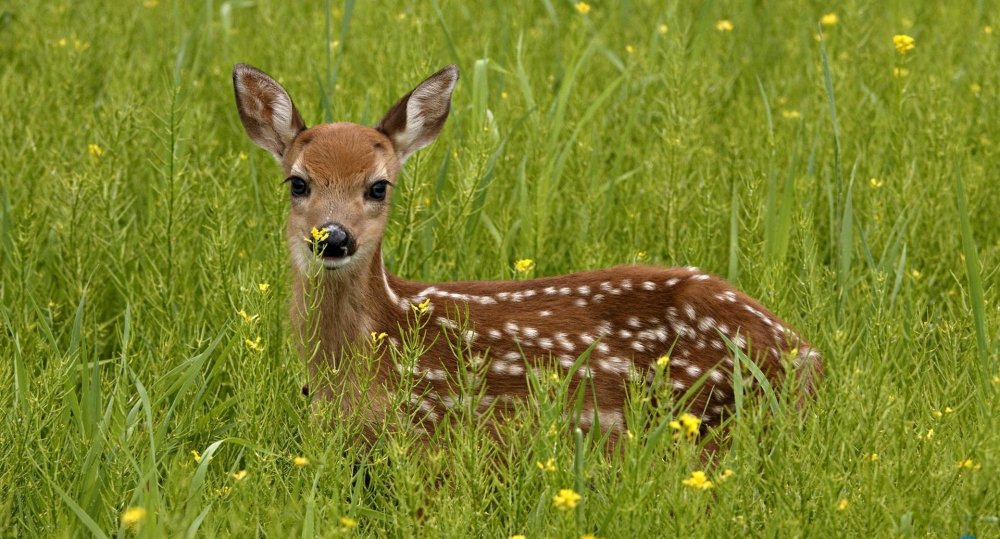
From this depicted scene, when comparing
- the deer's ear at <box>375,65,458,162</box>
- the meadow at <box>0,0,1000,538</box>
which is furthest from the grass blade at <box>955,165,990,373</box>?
the deer's ear at <box>375,65,458,162</box>

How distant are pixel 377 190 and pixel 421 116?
1.34ft

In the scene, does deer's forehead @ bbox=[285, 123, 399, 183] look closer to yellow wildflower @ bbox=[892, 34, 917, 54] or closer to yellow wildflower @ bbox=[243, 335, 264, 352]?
yellow wildflower @ bbox=[243, 335, 264, 352]

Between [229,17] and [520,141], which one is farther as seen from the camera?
[229,17]

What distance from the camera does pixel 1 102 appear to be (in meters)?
5.94

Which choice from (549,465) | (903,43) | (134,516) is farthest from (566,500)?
(903,43)

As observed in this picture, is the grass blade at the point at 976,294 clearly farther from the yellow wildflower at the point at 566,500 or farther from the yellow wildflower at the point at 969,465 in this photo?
the yellow wildflower at the point at 566,500

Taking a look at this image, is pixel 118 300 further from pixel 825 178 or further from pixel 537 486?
pixel 825 178

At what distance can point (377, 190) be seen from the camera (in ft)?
14.9

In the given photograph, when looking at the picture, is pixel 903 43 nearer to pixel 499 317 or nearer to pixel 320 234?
pixel 499 317

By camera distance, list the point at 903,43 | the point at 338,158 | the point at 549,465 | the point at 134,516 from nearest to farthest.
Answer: the point at 134,516 → the point at 549,465 → the point at 338,158 → the point at 903,43

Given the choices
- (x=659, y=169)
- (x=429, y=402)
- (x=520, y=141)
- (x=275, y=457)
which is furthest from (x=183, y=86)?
(x=275, y=457)

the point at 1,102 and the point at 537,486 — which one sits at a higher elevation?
the point at 1,102

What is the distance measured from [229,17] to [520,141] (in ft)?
6.34

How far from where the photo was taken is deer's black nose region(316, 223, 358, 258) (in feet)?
13.9
